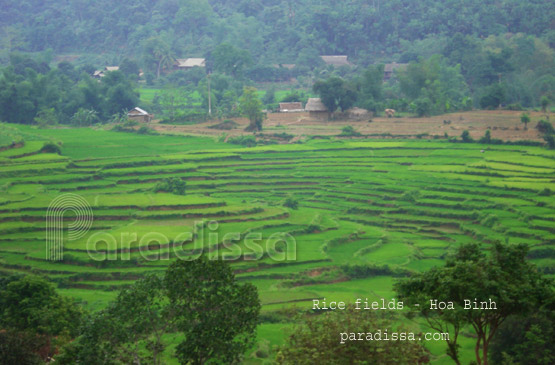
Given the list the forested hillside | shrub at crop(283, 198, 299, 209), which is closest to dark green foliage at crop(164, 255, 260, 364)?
shrub at crop(283, 198, 299, 209)

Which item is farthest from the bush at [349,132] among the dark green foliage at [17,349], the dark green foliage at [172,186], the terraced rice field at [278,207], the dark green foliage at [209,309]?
the dark green foliage at [17,349]

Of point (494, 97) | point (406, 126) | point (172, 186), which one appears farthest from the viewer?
point (494, 97)

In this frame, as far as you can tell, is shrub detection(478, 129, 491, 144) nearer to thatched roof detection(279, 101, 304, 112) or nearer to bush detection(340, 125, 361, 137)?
bush detection(340, 125, 361, 137)

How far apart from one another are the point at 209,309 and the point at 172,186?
13950mm

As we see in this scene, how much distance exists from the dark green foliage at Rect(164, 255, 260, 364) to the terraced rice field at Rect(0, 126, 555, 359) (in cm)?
358

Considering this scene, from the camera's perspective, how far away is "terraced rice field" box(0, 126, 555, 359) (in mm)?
17734

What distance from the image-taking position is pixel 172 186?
2436 centimetres

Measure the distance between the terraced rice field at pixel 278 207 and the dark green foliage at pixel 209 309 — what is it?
Answer: 3.58 m

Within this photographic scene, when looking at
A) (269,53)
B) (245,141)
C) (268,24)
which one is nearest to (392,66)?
(269,53)

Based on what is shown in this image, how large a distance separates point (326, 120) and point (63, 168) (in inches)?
621

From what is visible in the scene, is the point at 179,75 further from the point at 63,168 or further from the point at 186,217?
the point at 186,217

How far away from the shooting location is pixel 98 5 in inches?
2633

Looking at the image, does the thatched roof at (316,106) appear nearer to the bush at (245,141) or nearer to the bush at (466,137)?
the bush at (245,141)

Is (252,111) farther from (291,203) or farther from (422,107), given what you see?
(291,203)
